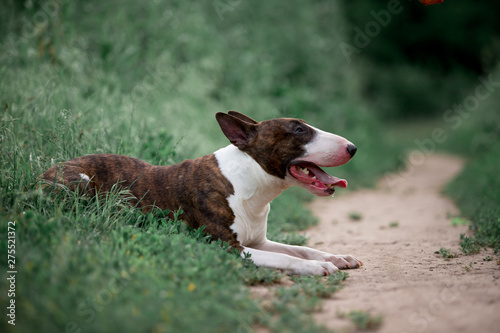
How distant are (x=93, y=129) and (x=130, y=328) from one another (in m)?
3.43

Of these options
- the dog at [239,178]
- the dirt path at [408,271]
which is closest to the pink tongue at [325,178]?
the dog at [239,178]

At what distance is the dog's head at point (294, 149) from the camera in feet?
12.1

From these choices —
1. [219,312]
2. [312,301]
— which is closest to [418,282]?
[312,301]

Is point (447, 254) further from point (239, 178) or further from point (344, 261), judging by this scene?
point (239, 178)

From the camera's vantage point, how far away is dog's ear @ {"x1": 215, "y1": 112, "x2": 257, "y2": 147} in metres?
3.87

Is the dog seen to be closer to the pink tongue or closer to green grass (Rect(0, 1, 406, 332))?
the pink tongue

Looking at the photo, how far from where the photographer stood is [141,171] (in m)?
4.04

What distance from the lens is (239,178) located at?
3.81 meters

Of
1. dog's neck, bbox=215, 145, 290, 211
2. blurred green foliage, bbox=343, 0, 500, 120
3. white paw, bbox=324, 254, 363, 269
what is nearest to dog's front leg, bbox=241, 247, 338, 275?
white paw, bbox=324, 254, 363, 269

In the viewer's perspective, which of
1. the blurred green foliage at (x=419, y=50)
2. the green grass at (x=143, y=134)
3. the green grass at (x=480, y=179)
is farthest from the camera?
the blurred green foliage at (x=419, y=50)

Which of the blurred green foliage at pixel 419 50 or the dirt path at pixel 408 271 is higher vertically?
the blurred green foliage at pixel 419 50

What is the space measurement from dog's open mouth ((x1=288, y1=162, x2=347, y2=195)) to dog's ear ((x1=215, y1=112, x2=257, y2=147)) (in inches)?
18.5

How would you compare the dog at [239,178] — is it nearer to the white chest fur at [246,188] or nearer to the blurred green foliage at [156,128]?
the white chest fur at [246,188]

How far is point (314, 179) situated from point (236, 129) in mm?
795
